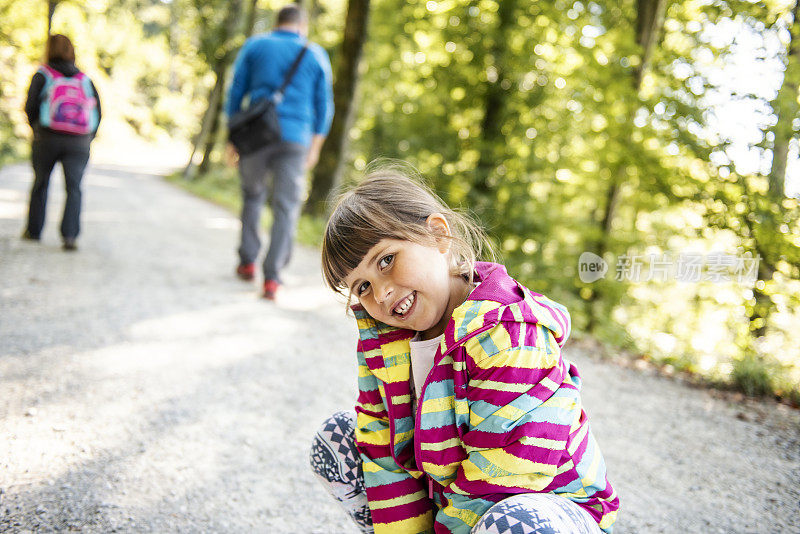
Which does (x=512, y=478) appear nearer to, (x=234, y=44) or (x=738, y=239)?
(x=738, y=239)

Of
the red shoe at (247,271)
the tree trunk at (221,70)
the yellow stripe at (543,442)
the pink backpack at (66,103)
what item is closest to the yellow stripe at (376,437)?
the yellow stripe at (543,442)

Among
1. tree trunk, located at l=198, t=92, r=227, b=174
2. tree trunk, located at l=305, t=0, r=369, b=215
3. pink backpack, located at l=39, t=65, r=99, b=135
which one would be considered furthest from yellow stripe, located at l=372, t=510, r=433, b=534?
tree trunk, located at l=198, t=92, r=227, b=174

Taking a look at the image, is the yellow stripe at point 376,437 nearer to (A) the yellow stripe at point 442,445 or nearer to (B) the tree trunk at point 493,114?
(A) the yellow stripe at point 442,445

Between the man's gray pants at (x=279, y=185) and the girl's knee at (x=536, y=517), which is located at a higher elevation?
the man's gray pants at (x=279, y=185)

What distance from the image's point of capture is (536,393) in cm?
127

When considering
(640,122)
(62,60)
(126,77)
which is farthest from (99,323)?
(126,77)

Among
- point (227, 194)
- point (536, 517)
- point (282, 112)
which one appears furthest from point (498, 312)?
point (227, 194)

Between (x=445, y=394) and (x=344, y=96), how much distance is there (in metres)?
7.47

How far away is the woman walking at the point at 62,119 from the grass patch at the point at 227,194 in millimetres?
2261

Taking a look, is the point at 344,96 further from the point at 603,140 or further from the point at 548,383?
the point at 548,383

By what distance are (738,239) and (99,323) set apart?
14.9 ft

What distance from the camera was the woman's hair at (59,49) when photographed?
14.9ft

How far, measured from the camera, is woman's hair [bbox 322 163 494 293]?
4.91 feet

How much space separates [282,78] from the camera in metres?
4.31
